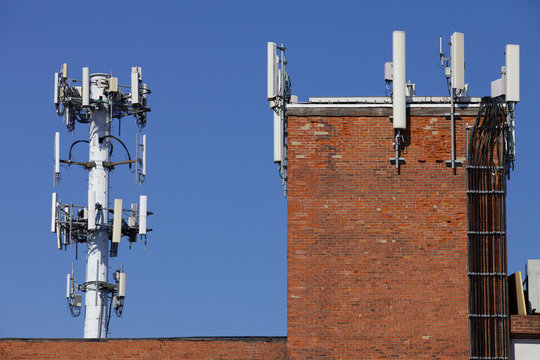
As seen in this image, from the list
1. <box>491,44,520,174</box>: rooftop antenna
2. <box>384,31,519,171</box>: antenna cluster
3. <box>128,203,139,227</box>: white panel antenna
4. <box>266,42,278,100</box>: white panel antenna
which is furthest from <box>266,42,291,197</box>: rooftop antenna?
<box>128,203,139,227</box>: white panel antenna

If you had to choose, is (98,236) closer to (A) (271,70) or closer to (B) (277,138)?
(B) (277,138)

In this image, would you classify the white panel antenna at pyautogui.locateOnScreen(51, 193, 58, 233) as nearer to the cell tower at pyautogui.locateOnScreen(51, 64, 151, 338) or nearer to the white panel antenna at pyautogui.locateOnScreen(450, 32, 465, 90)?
the cell tower at pyautogui.locateOnScreen(51, 64, 151, 338)

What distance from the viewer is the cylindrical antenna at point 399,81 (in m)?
38.8

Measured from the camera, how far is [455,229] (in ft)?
127

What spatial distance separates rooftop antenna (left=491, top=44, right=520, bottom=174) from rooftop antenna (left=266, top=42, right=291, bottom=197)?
21.7 feet

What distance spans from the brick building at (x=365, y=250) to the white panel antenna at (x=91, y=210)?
23595 mm

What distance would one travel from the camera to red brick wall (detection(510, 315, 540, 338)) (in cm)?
3838

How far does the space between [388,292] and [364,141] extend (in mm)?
4651

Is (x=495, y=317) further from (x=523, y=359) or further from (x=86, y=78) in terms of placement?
(x=86, y=78)

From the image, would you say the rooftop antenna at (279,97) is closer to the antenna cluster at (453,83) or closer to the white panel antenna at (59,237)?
the antenna cluster at (453,83)

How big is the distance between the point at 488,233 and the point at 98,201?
3049 centimetres

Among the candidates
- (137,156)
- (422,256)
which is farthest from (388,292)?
(137,156)

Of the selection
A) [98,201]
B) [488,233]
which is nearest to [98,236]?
[98,201]

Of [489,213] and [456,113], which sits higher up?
[456,113]
